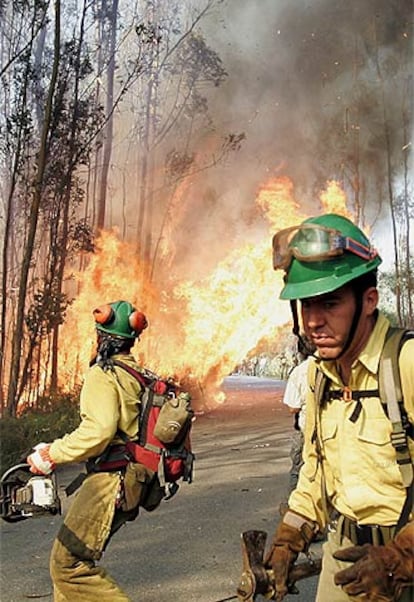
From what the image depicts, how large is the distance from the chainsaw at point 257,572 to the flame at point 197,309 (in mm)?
13590

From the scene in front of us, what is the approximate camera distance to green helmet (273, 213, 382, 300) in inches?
73.1

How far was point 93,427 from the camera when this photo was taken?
3186 mm

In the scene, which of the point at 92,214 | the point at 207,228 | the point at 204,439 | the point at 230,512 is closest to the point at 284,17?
the point at 207,228

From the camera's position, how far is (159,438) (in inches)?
130

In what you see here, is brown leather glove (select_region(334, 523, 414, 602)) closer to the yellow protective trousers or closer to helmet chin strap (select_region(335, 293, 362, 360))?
helmet chin strap (select_region(335, 293, 362, 360))

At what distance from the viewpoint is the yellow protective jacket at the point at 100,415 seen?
3.17 meters

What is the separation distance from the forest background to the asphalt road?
3849mm

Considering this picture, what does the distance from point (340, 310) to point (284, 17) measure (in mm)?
22839

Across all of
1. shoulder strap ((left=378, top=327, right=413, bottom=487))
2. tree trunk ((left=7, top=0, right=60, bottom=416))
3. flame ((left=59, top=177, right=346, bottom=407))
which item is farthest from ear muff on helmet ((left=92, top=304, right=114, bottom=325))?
flame ((left=59, top=177, right=346, bottom=407))

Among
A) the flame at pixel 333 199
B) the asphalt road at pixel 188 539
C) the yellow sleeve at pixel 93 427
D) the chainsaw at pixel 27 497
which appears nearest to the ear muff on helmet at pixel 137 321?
the yellow sleeve at pixel 93 427

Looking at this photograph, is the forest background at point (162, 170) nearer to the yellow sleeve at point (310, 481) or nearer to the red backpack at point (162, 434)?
the red backpack at point (162, 434)

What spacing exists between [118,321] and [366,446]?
2.00 m

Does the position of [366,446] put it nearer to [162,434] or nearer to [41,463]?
[162,434]

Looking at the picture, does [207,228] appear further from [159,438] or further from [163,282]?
[159,438]
